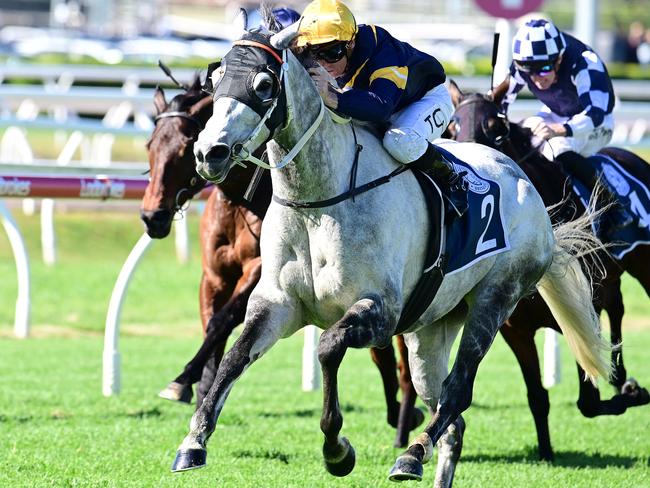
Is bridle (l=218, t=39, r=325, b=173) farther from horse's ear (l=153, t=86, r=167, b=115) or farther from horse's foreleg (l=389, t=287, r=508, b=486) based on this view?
horse's ear (l=153, t=86, r=167, b=115)

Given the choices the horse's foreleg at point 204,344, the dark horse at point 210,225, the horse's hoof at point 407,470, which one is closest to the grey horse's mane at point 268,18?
the horse's hoof at point 407,470

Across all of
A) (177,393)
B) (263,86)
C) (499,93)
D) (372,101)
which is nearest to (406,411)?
(177,393)

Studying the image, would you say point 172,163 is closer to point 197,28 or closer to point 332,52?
point 332,52

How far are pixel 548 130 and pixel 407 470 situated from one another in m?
2.84

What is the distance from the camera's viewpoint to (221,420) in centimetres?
707

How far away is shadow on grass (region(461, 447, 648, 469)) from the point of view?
20.3 ft

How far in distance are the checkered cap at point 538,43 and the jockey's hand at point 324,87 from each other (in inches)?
93.0

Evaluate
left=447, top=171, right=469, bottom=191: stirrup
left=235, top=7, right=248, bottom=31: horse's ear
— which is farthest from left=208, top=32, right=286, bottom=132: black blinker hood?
left=447, top=171, right=469, bottom=191: stirrup

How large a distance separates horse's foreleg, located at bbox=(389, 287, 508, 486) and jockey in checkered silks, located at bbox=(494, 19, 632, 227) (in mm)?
1530

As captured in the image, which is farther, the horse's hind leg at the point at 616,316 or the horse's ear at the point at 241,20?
the horse's hind leg at the point at 616,316

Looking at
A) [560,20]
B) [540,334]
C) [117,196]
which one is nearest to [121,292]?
[117,196]

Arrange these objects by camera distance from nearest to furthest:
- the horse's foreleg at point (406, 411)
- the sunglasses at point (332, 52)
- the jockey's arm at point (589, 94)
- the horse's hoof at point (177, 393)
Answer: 1. the sunglasses at point (332, 52)
2. the horse's hoof at point (177, 393)
3. the horse's foreleg at point (406, 411)
4. the jockey's arm at point (589, 94)

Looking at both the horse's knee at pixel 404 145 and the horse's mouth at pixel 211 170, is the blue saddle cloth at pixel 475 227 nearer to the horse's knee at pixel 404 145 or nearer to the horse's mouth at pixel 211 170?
the horse's knee at pixel 404 145

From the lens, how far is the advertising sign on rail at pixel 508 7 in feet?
34.8
